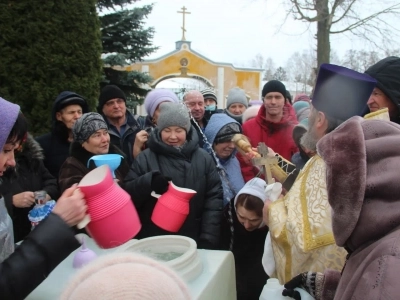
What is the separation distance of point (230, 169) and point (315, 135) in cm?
120

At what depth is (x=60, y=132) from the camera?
323 cm

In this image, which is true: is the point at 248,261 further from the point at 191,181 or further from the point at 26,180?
the point at 26,180

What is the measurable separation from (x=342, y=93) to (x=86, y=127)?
1664 mm

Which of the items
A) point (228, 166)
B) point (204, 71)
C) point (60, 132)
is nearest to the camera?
point (228, 166)

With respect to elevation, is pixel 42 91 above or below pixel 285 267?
above

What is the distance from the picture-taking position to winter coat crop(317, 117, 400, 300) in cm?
94

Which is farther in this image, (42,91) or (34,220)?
(42,91)

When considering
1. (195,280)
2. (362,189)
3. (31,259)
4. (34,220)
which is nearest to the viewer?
(362,189)

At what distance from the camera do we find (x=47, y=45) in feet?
17.0

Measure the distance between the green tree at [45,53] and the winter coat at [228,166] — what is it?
278cm

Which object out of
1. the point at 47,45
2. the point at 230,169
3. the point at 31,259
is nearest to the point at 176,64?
the point at 47,45

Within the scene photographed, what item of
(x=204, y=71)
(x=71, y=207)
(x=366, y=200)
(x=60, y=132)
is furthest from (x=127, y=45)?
(x=204, y=71)

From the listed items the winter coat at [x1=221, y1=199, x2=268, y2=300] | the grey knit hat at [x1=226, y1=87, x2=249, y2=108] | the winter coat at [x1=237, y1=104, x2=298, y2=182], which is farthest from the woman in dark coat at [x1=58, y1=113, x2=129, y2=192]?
the grey knit hat at [x1=226, y1=87, x2=249, y2=108]

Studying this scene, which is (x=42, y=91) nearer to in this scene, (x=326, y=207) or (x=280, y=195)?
(x=280, y=195)
